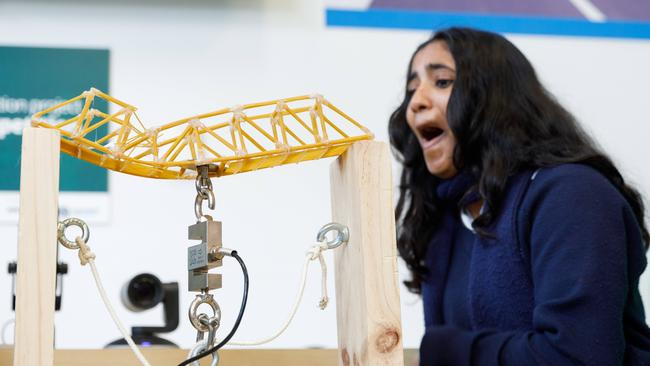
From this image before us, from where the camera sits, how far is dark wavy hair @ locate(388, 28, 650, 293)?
111 centimetres

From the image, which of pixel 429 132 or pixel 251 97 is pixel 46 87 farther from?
pixel 429 132

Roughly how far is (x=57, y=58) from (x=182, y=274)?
0.59 meters

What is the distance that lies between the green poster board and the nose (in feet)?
2.80

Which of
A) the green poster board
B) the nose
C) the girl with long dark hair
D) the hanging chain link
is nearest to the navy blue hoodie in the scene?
the girl with long dark hair

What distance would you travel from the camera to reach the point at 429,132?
1.32m

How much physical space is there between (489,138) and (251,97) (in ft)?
2.80

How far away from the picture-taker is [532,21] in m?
2.04

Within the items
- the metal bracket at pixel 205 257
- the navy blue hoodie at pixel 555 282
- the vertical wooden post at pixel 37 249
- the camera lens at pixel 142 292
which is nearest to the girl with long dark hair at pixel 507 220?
the navy blue hoodie at pixel 555 282

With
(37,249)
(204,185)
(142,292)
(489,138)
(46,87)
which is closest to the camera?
(37,249)

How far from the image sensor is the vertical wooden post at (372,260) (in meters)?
0.55

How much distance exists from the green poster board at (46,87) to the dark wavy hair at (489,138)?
802 mm

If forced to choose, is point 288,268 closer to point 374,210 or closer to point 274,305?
point 274,305

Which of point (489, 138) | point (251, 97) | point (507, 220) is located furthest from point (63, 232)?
point (251, 97)

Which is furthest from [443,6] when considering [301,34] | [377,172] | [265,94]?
[377,172]
